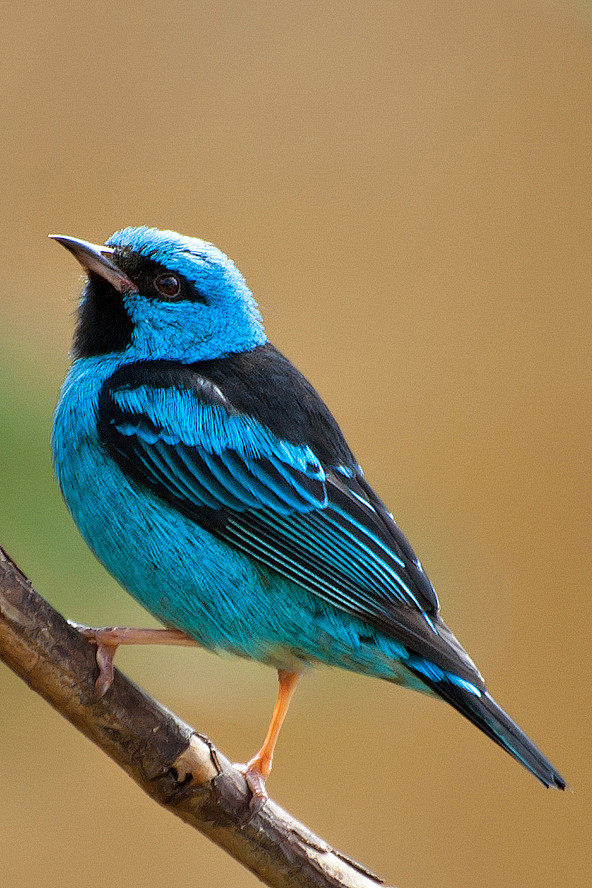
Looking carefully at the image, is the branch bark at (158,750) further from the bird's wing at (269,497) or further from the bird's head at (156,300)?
the bird's head at (156,300)

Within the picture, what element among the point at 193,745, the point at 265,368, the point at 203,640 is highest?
the point at 265,368

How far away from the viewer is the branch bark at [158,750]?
6.20 ft

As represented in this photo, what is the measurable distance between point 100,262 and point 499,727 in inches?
58.4

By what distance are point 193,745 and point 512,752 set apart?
679 mm

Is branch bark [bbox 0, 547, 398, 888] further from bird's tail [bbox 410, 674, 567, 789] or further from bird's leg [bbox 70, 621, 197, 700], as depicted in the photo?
bird's tail [bbox 410, 674, 567, 789]

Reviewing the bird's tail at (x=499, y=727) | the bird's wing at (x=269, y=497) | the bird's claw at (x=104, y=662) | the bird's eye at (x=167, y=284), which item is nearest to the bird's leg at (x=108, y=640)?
the bird's claw at (x=104, y=662)

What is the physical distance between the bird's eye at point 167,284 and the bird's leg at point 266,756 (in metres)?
1.02

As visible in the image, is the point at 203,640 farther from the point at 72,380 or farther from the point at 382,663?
the point at 72,380

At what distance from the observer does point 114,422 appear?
231 cm

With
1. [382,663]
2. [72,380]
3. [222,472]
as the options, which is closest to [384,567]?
[382,663]

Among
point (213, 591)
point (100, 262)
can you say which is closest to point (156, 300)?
point (100, 262)

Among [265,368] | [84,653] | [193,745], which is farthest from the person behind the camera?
[265,368]

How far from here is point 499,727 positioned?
209cm

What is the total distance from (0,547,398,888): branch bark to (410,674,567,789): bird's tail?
47 centimetres
